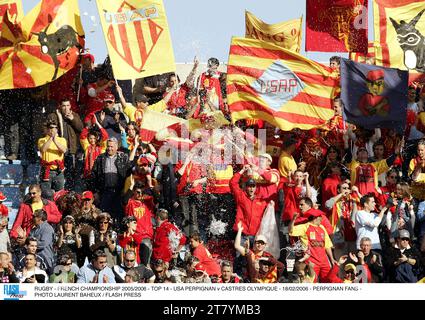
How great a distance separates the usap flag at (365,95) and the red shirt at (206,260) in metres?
2.94

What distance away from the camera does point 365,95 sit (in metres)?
22.4

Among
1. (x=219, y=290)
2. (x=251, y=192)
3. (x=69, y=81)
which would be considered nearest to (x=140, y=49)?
(x=69, y=81)

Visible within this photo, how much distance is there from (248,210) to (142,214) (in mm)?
1322

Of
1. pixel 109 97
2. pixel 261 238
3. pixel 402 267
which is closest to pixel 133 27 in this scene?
pixel 109 97

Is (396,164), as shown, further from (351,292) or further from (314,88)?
(351,292)

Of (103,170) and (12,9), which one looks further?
(12,9)

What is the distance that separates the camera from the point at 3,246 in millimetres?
20891

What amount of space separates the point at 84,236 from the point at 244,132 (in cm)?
293

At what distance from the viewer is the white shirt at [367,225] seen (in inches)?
828

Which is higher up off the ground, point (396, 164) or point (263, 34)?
point (263, 34)

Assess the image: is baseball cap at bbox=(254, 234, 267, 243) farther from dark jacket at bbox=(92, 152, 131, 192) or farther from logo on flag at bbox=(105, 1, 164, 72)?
logo on flag at bbox=(105, 1, 164, 72)

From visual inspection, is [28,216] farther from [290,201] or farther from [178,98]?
[178,98]

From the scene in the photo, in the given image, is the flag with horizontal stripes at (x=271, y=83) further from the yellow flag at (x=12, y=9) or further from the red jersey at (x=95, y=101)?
the yellow flag at (x=12, y=9)

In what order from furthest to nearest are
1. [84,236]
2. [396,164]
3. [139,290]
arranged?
[396,164] → [84,236] → [139,290]
